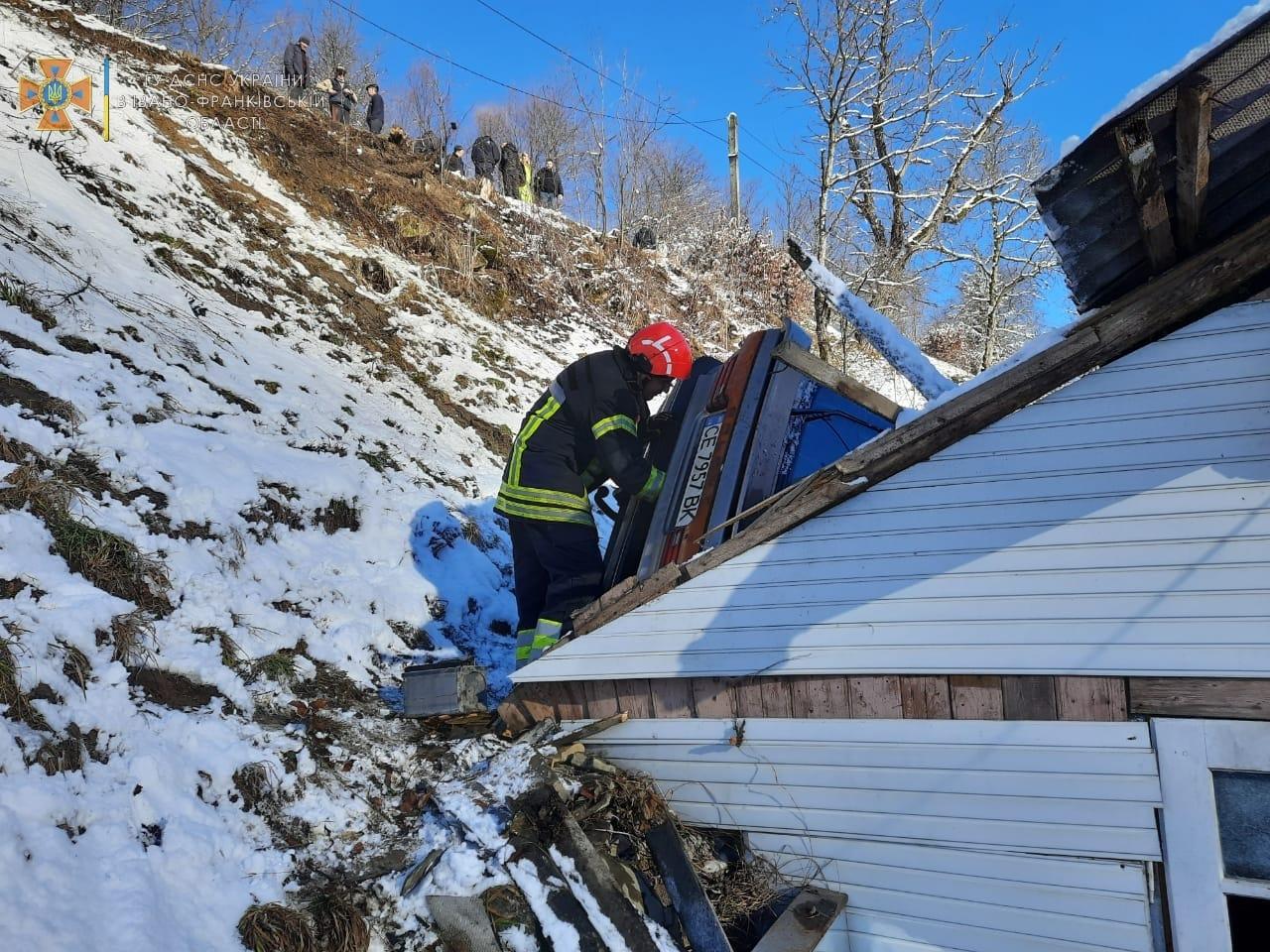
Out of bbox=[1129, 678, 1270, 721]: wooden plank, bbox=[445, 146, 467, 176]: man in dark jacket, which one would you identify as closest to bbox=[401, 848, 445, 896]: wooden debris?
bbox=[1129, 678, 1270, 721]: wooden plank

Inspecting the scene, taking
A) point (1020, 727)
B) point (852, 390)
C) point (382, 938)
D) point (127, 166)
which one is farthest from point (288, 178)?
point (1020, 727)

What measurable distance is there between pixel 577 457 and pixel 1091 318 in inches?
117

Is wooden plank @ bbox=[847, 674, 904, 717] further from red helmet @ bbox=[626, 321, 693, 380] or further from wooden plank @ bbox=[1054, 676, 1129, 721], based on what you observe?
red helmet @ bbox=[626, 321, 693, 380]

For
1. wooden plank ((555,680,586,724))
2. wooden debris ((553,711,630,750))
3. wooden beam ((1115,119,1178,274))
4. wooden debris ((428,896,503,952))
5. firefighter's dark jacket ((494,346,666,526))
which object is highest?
wooden beam ((1115,119,1178,274))

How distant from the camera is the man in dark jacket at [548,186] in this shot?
21.1 m

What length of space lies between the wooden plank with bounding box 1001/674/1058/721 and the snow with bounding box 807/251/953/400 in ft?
5.51

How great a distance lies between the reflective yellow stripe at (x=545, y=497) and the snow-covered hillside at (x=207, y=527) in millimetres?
1284

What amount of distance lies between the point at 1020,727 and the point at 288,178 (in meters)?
12.4

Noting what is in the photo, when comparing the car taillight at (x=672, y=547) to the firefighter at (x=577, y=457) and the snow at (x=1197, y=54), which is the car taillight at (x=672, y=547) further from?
the snow at (x=1197, y=54)

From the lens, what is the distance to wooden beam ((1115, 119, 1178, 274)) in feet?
8.32

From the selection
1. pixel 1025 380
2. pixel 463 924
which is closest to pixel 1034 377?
pixel 1025 380

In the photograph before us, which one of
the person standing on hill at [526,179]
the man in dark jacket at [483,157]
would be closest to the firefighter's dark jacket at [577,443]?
the man in dark jacket at [483,157]

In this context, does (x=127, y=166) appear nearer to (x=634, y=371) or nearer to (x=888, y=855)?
(x=634, y=371)

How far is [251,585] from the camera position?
4.62 metres
